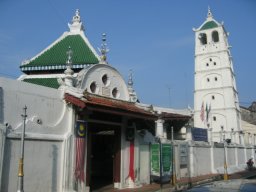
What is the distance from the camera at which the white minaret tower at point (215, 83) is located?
44.1 m

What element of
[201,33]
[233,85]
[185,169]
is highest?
[201,33]

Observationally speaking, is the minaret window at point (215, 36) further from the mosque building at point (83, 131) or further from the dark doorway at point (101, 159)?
the dark doorway at point (101, 159)

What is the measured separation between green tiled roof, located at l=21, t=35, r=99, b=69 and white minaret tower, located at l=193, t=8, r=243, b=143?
2638cm

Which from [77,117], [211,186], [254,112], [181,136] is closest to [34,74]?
[77,117]

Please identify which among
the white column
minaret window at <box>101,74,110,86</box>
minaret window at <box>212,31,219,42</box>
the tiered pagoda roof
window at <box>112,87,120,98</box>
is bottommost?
the white column

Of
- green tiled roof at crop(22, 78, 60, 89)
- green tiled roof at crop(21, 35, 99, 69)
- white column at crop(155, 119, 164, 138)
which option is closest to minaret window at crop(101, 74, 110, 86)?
green tiled roof at crop(21, 35, 99, 69)

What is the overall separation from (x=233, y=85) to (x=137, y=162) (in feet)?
108

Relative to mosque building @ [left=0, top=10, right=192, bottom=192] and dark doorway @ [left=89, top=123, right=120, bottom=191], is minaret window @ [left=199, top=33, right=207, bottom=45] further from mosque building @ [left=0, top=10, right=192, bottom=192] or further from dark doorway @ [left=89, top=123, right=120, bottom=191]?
dark doorway @ [left=89, top=123, right=120, bottom=191]

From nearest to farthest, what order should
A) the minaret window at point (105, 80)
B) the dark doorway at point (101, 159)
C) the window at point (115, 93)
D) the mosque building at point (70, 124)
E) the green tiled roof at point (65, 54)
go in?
the mosque building at point (70, 124) < the minaret window at point (105, 80) < the window at point (115, 93) < the green tiled roof at point (65, 54) < the dark doorway at point (101, 159)

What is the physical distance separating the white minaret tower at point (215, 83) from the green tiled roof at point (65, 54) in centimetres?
2638

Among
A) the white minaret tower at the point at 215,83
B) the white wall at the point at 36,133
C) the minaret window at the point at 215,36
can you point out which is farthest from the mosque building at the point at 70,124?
the minaret window at the point at 215,36

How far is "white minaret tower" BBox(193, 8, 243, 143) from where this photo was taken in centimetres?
4412

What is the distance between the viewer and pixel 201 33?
159ft

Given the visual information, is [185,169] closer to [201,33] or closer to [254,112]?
[201,33]
